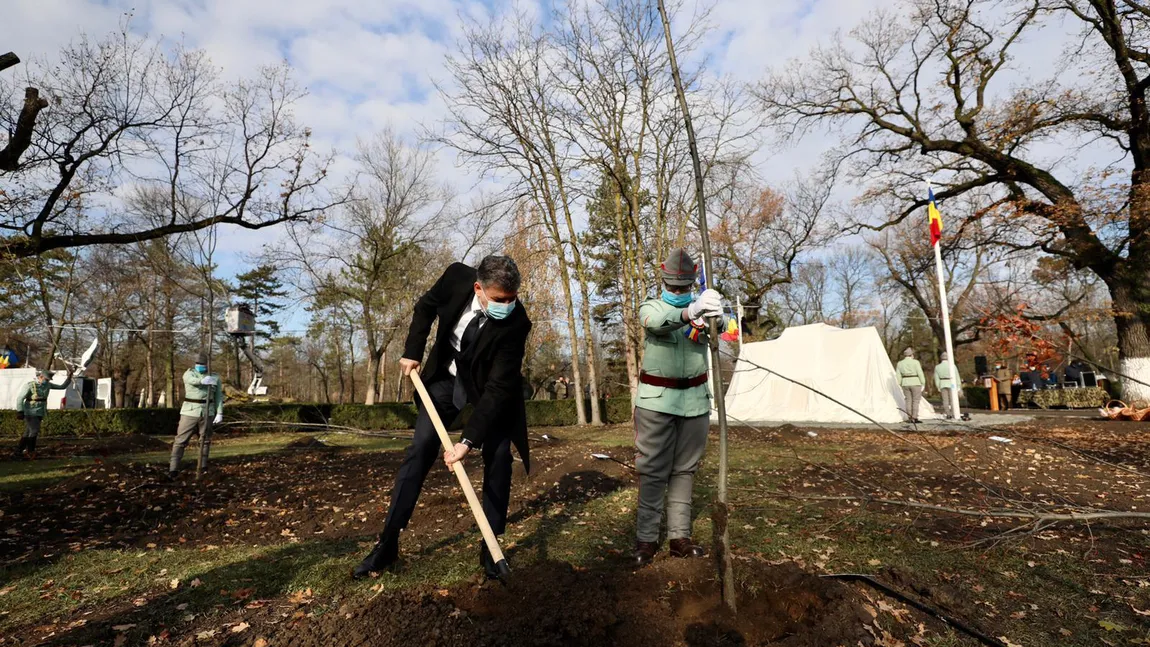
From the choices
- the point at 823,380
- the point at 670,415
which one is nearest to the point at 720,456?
the point at 670,415

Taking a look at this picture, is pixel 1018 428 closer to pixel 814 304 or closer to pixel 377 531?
pixel 377 531

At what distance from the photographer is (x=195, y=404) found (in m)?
8.61

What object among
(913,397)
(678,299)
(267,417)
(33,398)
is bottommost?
(267,417)

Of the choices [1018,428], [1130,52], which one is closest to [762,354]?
[1018,428]

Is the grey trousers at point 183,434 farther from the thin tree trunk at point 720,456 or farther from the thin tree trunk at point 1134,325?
the thin tree trunk at point 1134,325

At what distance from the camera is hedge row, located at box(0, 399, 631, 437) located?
19297 millimetres

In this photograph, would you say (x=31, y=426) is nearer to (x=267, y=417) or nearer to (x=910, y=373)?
(x=267, y=417)

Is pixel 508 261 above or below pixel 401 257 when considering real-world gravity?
below

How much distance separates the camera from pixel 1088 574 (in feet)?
11.3

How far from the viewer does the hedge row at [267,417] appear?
19.3 metres

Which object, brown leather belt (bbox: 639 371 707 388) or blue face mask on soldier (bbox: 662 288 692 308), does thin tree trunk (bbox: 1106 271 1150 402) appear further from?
blue face mask on soldier (bbox: 662 288 692 308)

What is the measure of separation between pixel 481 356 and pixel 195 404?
7166 mm

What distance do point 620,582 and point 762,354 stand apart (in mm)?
17155

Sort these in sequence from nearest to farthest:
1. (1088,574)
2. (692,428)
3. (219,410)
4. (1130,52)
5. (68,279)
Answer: (1088,574), (692,428), (219,410), (1130,52), (68,279)
